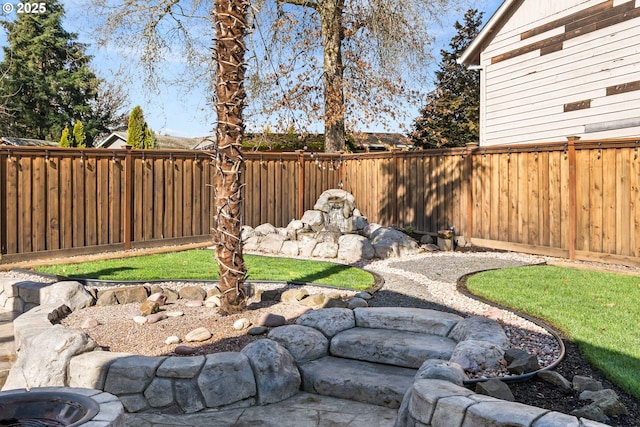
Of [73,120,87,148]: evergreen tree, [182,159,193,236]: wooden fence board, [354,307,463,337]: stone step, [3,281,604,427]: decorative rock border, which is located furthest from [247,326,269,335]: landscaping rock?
[73,120,87,148]: evergreen tree

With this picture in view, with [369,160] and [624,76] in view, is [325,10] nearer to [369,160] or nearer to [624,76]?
[369,160]

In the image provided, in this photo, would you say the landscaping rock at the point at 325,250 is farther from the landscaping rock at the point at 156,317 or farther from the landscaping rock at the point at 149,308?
the landscaping rock at the point at 156,317

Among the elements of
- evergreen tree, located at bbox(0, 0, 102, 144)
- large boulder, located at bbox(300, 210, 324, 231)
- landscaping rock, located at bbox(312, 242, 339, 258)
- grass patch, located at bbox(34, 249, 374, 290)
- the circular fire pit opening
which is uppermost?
evergreen tree, located at bbox(0, 0, 102, 144)

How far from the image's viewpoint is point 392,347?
4.32m

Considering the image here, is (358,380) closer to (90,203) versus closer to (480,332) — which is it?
(480,332)

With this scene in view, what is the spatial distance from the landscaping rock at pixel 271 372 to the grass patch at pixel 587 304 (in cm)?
222

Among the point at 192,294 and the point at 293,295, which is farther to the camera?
the point at 192,294

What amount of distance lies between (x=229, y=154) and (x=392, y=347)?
2.38m

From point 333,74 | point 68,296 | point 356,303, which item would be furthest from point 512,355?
point 333,74

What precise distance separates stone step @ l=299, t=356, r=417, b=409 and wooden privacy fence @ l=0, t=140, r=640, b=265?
581 centimetres

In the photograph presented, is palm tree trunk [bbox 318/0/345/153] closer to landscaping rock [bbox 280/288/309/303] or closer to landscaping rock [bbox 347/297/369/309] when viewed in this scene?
landscaping rock [bbox 280/288/309/303]

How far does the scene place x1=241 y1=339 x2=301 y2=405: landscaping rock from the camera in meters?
3.87

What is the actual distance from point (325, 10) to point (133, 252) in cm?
890

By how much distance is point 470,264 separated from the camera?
350 inches
